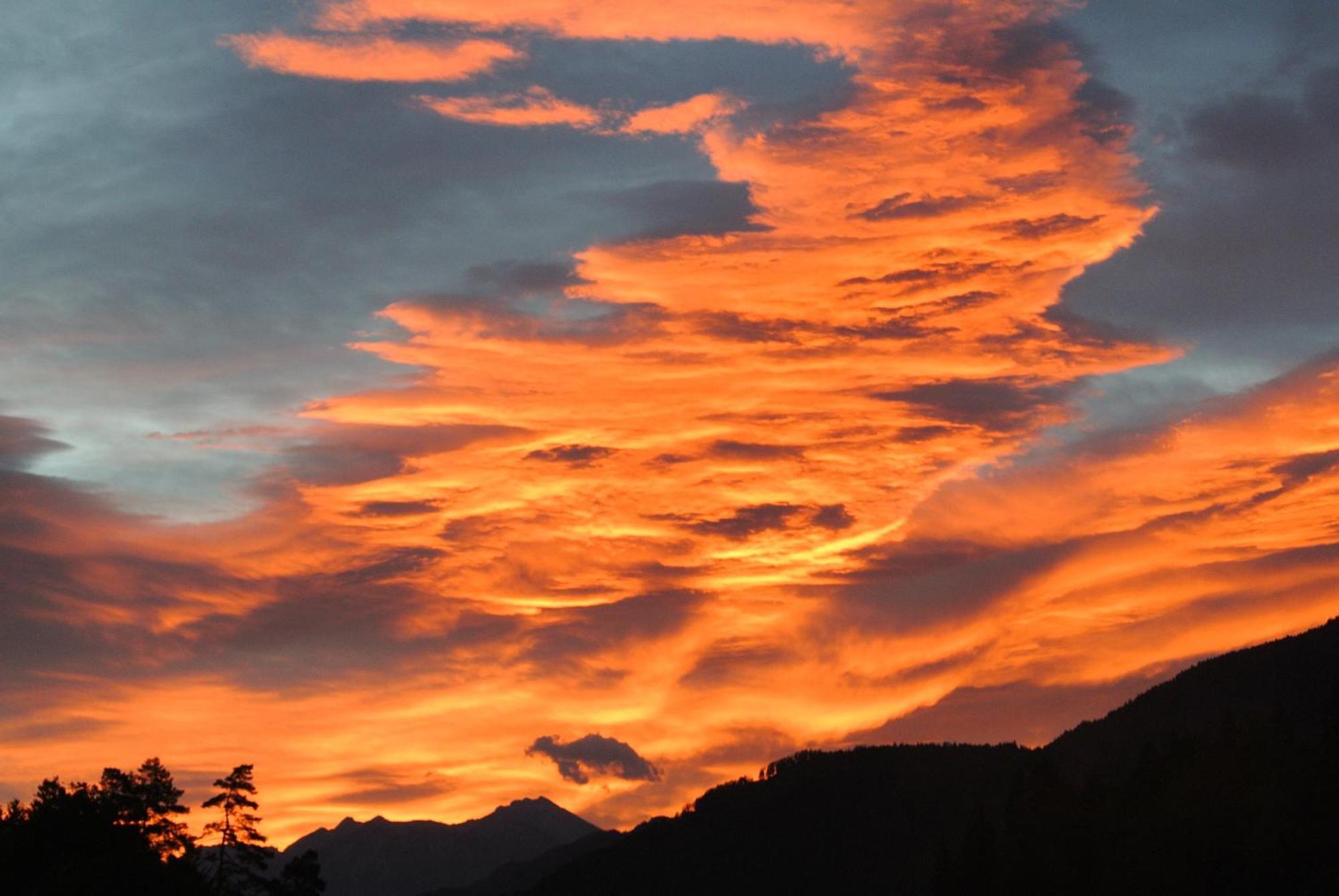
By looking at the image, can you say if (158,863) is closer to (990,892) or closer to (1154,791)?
(990,892)

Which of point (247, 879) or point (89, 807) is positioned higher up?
point (89, 807)

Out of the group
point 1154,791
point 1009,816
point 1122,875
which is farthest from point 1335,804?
point 1009,816

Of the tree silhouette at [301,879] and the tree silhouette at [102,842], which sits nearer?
the tree silhouette at [102,842]

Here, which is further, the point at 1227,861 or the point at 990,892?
the point at 990,892

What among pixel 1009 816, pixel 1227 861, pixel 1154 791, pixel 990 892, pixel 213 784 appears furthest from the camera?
pixel 1009 816

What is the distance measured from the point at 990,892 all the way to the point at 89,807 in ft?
339

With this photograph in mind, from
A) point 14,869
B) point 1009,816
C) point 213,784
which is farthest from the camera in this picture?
point 1009,816

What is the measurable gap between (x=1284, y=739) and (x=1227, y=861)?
3509 centimetres

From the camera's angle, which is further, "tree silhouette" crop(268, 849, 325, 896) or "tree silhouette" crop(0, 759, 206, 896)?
"tree silhouette" crop(268, 849, 325, 896)

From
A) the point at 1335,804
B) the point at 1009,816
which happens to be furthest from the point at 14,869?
the point at 1009,816

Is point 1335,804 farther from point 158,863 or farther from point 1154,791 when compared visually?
point 158,863

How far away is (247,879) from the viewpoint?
113 meters

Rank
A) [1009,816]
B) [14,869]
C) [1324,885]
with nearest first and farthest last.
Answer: [14,869], [1324,885], [1009,816]

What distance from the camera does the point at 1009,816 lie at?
193875 mm
